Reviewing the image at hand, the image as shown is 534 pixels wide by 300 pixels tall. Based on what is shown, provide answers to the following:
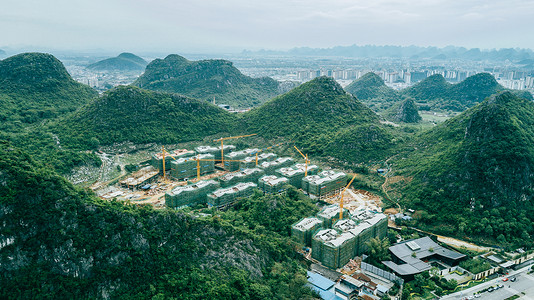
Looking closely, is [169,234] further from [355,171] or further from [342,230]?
[355,171]

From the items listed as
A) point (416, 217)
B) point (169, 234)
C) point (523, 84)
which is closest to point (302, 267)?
point (169, 234)

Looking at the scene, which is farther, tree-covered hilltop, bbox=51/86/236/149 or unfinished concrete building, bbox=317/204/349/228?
tree-covered hilltop, bbox=51/86/236/149

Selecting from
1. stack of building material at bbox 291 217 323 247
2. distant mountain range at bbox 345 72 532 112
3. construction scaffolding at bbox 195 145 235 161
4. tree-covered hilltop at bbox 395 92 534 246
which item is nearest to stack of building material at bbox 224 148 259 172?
construction scaffolding at bbox 195 145 235 161

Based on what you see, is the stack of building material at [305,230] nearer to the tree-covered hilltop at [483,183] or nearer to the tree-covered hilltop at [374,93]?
the tree-covered hilltop at [483,183]

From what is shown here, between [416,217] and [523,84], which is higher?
[523,84]

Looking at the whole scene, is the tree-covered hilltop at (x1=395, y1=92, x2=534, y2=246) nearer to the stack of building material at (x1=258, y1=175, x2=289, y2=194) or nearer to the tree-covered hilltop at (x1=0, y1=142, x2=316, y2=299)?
the stack of building material at (x1=258, y1=175, x2=289, y2=194)

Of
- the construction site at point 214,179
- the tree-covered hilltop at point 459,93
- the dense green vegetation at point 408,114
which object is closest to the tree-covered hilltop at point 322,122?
the construction site at point 214,179

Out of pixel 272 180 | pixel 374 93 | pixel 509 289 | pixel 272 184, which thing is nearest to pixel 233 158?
pixel 272 180
